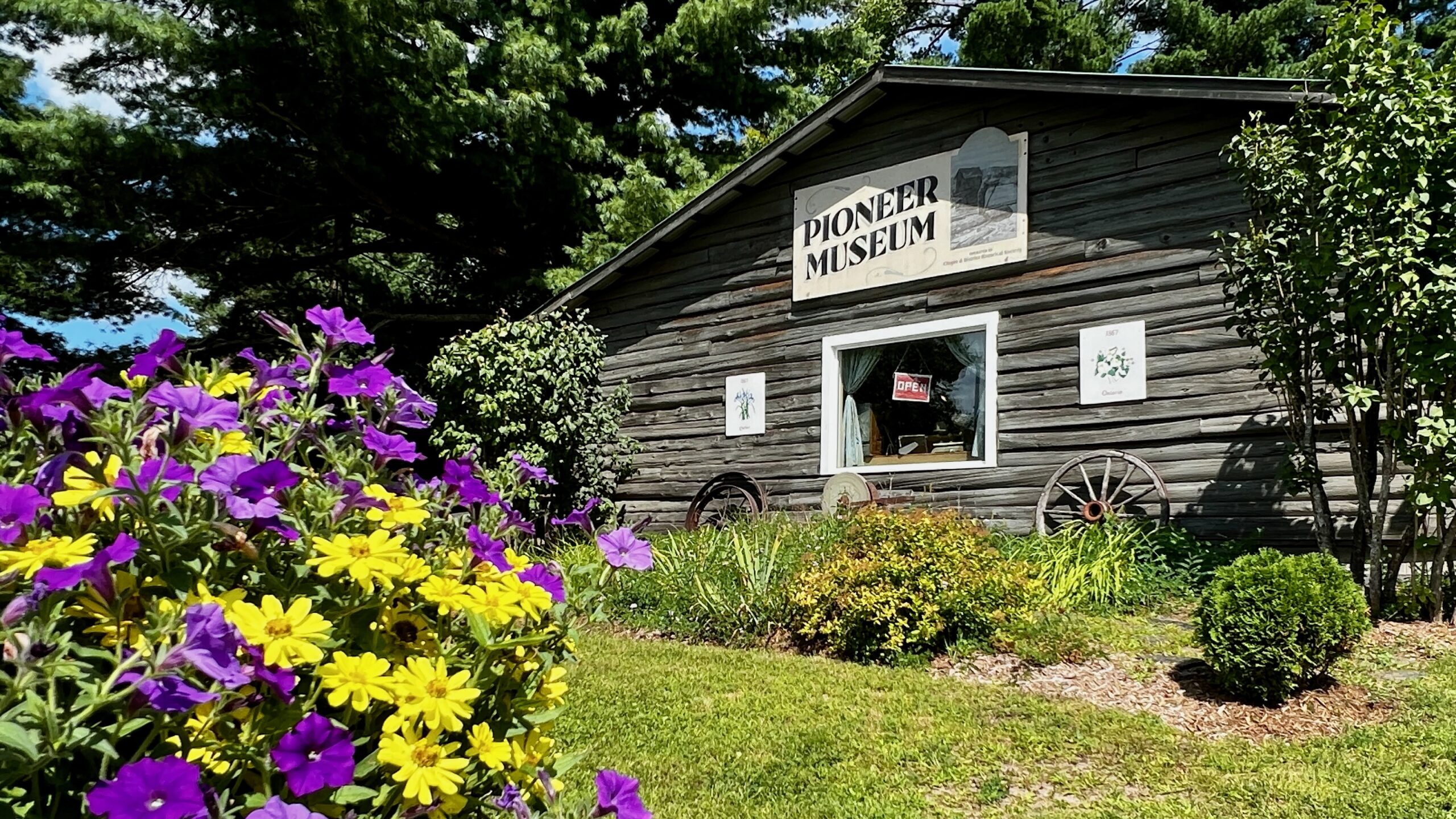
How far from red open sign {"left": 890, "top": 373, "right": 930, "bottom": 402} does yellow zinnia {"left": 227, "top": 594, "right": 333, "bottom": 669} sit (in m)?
8.85

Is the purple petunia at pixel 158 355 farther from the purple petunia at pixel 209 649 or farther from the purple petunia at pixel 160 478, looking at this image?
the purple petunia at pixel 209 649

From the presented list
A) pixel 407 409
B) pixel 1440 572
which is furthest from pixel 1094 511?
pixel 407 409

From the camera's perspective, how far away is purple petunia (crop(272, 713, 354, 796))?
1226 mm

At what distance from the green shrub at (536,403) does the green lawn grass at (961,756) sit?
5.97m

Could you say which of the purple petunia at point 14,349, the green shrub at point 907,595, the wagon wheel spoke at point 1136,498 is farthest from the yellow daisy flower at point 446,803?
the wagon wheel spoke at point 1136,498

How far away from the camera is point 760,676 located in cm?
518

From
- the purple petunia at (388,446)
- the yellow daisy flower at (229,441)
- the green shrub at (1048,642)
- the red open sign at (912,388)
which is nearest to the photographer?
the yellow daisy flower at (229,441)

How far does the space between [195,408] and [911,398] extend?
8746 mm

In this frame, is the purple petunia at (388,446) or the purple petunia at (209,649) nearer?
the purple petunia at (209,649)

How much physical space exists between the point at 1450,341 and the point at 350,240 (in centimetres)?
1864

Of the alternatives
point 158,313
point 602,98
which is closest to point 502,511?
point 602,98

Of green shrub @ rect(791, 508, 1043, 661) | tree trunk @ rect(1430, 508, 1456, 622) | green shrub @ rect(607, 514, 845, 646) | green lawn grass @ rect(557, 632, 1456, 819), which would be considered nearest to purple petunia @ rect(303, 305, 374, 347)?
green lawn grass @ rect(557, 632, 1456, 819)

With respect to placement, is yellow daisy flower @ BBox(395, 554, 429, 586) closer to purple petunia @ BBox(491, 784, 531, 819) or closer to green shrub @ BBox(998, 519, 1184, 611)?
purple petunia @ BBox(491, 784, 531, 819)

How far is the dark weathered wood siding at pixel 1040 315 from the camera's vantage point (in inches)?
309
